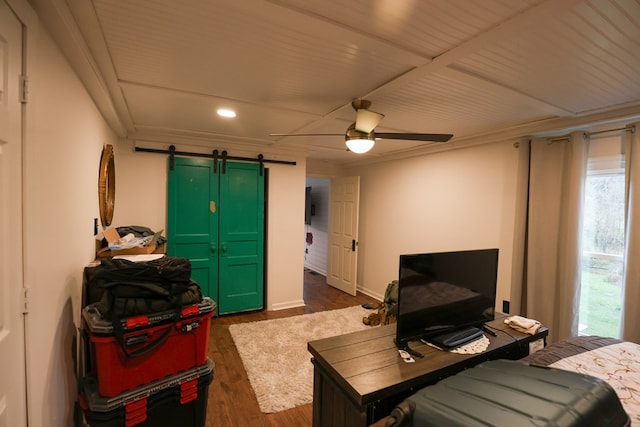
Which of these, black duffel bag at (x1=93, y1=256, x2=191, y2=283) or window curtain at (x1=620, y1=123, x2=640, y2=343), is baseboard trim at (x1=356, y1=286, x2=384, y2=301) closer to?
window curtain at (x1=620, y1=123, x2=640, y2=343)

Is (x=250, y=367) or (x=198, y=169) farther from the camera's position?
(x=198, y=169)

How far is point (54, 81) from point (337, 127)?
222 centimetres

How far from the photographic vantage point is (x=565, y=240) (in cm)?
260

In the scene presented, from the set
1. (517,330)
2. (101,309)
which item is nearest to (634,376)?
(517,330)

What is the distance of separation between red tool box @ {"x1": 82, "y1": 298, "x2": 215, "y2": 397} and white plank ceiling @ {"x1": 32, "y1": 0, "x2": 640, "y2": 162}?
1.40m

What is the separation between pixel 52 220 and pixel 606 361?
2.75 m

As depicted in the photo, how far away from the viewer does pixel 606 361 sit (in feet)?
4.57

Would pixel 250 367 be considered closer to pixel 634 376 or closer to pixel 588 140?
pixel 634 376

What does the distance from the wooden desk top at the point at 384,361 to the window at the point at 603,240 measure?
1349 mm

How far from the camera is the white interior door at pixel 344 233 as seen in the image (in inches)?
191

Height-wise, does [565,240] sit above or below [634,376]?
above

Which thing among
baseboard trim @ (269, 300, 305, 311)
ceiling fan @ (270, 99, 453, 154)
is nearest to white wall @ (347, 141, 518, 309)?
baseboard trim @ (269, 300, 305, 311)

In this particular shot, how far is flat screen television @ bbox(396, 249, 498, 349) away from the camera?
1.54m

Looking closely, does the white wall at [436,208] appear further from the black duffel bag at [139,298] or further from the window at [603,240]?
the black duffel bag at [139,298]
